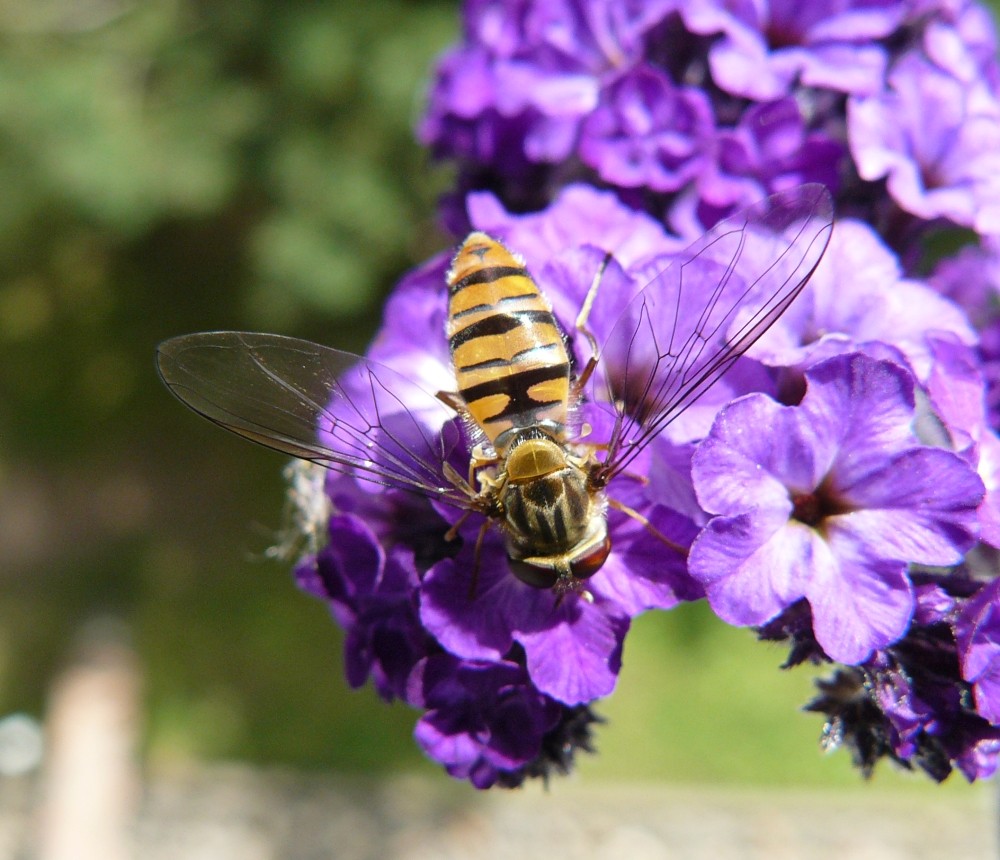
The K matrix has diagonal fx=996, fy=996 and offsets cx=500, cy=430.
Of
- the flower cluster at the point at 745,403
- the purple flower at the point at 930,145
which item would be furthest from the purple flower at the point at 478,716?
the purple flower at the point at 930,145

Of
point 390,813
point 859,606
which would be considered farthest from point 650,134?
point 390,813

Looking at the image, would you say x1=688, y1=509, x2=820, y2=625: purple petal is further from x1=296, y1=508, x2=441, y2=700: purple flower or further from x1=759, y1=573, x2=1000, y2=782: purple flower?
x1=296, y1=508, x2=441, y2=700: purple flower

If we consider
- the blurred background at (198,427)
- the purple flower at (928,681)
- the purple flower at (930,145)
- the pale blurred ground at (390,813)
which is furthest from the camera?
the pale blurred ground at (390,813)

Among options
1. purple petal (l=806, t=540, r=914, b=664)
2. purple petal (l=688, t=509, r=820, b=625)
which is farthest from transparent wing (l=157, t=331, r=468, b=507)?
purple petal (l=806, t=540, r=914, b=664)

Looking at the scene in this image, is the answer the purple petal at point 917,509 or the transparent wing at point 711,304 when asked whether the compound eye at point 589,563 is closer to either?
the transparent wing at point 711,304

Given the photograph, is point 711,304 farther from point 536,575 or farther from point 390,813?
point 390,813

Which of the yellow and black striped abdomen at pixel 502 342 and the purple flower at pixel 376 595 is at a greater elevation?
the yellow and black striped abdomen at pixel 502 342
